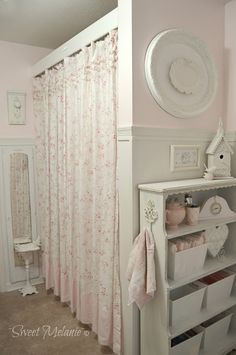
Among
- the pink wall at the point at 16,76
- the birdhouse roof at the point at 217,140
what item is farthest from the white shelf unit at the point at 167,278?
the pink wall at the point at 16,76

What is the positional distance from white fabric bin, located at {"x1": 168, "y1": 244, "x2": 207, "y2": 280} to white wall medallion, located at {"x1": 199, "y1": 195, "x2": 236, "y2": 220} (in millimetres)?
235

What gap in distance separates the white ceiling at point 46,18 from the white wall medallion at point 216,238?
1.86 m

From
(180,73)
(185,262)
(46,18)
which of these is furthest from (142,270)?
(46,18)

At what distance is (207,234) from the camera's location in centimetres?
189

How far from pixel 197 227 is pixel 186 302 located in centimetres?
48

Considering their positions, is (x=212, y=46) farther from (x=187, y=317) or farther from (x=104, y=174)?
(x=187, y=317)

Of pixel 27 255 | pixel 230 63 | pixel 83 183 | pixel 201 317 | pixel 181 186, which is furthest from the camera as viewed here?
pixel 27 255

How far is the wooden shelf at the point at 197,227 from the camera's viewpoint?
163 centimetres

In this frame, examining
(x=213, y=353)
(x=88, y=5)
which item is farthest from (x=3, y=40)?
(x=213, y=353)

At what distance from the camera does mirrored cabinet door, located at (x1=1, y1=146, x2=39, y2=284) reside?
2.97 m

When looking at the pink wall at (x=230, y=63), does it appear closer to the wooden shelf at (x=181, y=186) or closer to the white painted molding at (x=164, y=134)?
the white painted molding at (x=164, y=134)

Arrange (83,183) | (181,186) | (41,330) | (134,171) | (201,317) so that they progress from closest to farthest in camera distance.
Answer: (181,186), (134,171), (201,317), (83,183), (41,330)

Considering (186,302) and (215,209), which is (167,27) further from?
(186,302)

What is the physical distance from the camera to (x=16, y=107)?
2.96 metres
